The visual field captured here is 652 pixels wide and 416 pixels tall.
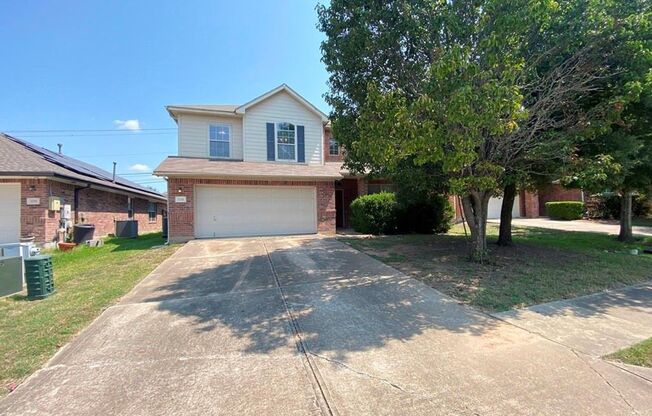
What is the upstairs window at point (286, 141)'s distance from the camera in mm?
15318

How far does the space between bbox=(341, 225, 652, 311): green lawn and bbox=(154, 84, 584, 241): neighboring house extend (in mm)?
3988

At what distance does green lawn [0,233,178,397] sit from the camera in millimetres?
3611

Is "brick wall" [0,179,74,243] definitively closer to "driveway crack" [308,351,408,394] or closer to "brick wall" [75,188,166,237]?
"brick wall" [75,188,166,237]

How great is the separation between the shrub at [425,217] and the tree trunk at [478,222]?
612 cm

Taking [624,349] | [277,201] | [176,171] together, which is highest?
[176,171]

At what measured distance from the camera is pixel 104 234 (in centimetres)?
1612

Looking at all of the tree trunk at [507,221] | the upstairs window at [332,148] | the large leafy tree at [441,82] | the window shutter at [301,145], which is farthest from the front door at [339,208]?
the large leafy tree at [441,82]

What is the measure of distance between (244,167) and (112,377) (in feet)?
37.0

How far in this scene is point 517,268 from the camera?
7.50 m

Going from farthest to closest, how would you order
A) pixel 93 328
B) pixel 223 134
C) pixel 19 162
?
pixel 223 134 < pixel 19 162 < pixel 93 328

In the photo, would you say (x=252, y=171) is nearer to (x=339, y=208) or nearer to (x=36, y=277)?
(x=339, y=208)

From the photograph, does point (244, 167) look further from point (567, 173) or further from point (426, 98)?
point (567, 173)

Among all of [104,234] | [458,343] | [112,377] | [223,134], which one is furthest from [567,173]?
[104,234]

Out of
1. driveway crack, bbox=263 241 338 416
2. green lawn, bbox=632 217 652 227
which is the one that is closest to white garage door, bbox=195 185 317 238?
driveway crack, bbox=263 241 338 416
